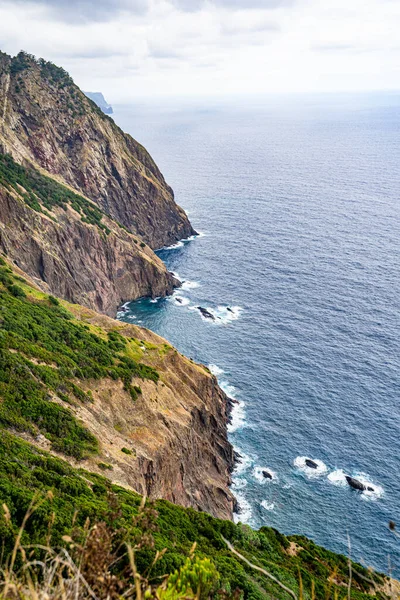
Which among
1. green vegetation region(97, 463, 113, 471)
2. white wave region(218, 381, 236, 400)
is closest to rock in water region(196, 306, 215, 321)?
white wave region(218, 381, 236, 400)

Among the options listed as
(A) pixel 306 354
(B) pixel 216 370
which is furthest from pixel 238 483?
(A) pixel 306 354

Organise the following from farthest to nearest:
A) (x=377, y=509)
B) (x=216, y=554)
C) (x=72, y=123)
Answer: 1. (x=72, y=123)
2. (x=377, y=509)
3. (x=216, y=554)

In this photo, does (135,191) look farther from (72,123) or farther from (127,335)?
(127,335)

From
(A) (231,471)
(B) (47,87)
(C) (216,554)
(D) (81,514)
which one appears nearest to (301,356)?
(A) (231,471)

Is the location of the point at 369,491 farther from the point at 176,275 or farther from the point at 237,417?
the point at 176,275

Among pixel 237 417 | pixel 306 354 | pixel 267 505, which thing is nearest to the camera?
pixel 267 505

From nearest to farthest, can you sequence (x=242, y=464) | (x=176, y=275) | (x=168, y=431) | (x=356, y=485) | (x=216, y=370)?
(x=168, y=431) → (x=356, y=485) → (x=242, y=464) → (x=216, y=370) → (x=176, y=275)

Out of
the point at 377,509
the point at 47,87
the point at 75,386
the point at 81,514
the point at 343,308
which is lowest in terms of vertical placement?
the point at 377,509
